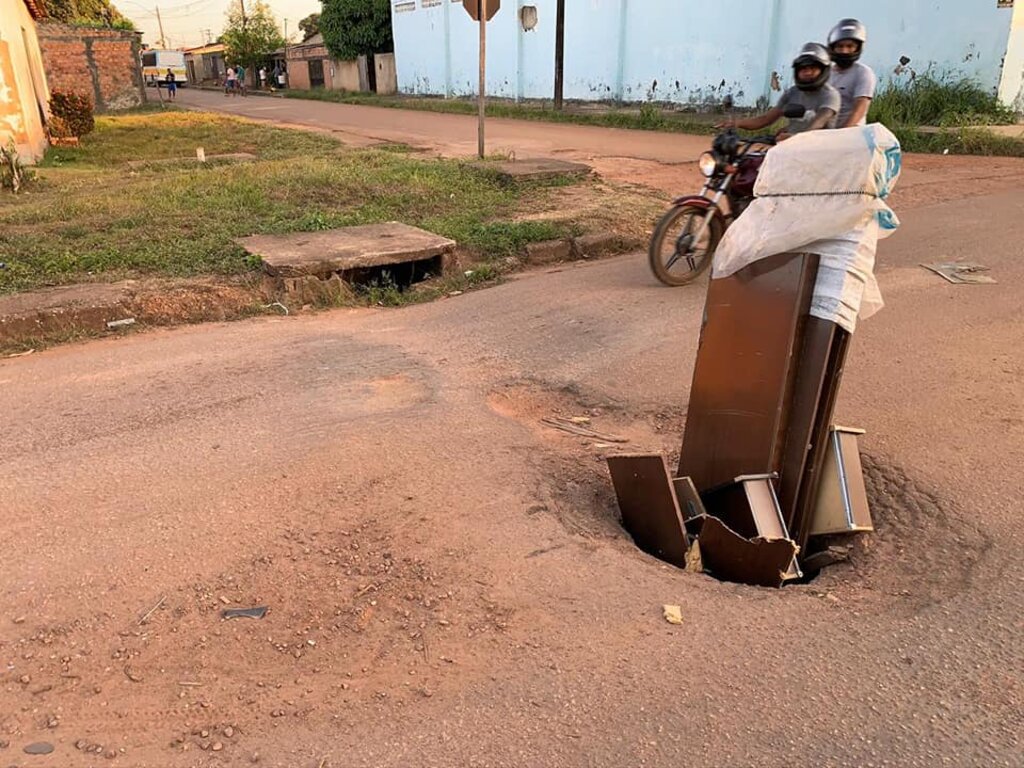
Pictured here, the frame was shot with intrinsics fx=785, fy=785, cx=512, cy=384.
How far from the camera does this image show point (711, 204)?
19.2 feet

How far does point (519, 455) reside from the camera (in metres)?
3.50

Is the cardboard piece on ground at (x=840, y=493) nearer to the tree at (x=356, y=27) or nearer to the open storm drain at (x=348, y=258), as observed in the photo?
the open storm drain at (x=348, y=258)

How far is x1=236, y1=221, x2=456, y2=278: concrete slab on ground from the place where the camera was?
618 centimetres

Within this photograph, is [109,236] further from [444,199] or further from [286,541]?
[286,541]

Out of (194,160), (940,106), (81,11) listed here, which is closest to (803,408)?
(194,160)

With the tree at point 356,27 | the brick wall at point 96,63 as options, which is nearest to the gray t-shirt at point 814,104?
the brick wall at point 96,63

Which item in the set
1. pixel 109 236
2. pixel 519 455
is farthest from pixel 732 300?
pixel 109 236

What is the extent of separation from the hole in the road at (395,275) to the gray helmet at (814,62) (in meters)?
3.21

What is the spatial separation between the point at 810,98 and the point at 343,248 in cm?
385

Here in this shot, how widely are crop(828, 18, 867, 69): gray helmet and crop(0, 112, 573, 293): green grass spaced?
9.18 feet

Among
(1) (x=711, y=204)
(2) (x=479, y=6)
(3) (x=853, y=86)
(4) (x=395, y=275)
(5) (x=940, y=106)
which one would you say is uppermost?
(2) (x=479, y=6)

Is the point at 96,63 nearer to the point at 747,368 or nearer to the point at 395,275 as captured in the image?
the point at 395,275

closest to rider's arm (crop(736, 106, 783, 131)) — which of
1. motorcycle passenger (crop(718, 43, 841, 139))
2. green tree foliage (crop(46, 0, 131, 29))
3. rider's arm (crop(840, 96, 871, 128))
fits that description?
motorcycle passenger (crop(718, 43, 841, 139))

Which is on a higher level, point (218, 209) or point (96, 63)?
point (96, 63)
